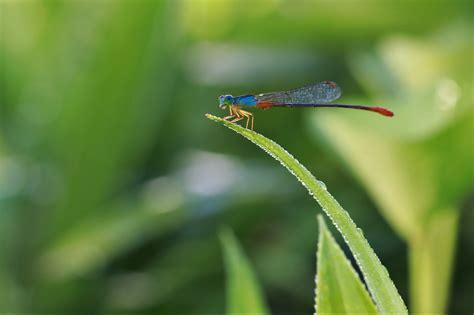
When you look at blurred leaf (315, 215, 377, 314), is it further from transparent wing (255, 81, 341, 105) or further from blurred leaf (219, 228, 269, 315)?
transparent wing (255, 81, 341, 105)

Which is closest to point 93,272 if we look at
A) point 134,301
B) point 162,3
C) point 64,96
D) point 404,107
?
point 134,301

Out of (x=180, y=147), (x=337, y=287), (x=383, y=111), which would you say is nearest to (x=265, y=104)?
(x=383, y=111)

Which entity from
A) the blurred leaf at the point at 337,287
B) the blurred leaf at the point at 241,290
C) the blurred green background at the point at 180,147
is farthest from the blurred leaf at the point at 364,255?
the blurred green background at the point at 180,147

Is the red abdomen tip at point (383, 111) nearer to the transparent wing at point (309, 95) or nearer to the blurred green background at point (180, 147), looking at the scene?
the transparent wing at point (309, 95)

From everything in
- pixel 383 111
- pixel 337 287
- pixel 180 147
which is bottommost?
pixel 337 287

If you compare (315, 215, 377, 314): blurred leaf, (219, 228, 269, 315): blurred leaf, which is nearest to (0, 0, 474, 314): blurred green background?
(219, 228, 269, 315): blurred leaf

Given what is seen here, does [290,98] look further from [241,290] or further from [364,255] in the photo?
[364,255]

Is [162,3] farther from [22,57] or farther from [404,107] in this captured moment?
[404,107]
